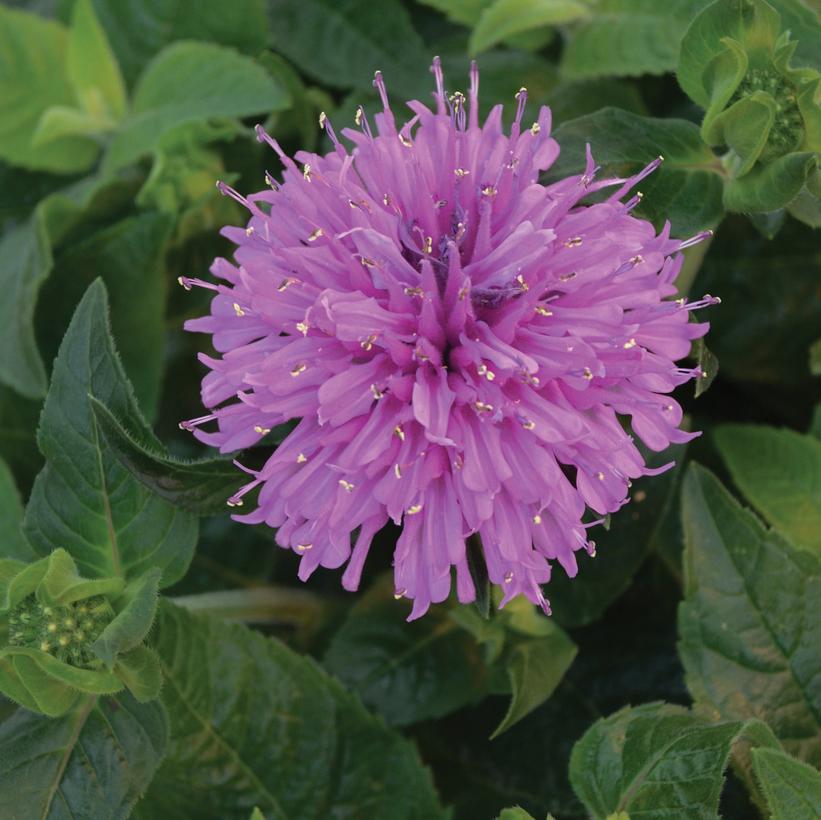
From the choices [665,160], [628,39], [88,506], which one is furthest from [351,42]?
[88,506]

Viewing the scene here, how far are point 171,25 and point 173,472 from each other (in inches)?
20.7

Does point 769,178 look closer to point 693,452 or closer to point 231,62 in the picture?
point 693,452

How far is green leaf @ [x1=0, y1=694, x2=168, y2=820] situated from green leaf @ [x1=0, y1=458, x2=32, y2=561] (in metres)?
0.12

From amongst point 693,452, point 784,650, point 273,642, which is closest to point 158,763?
point 273,642

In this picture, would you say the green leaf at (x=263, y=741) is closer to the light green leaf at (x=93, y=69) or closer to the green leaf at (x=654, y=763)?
the green leaf at (x=654, y=763)

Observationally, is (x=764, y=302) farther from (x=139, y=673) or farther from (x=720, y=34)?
(x=139, y=673)

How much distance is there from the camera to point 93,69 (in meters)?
0.89

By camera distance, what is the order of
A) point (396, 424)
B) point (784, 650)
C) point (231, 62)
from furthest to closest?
point (231, 62), point (784, 650), point (396, 424)

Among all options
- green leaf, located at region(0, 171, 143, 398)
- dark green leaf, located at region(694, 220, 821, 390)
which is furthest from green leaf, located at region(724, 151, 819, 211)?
green leaf, located at region(0, 171, 143, 398)

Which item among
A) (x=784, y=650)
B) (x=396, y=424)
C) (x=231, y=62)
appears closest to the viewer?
(x=396, y=424)

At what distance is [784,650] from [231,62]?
59cm

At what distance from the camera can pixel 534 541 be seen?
0.55 metres

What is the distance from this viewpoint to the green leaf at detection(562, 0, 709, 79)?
720mm

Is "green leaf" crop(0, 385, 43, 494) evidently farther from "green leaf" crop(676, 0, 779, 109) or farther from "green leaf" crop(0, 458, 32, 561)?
"green leaf" crop(676, 0, 779, 109)
